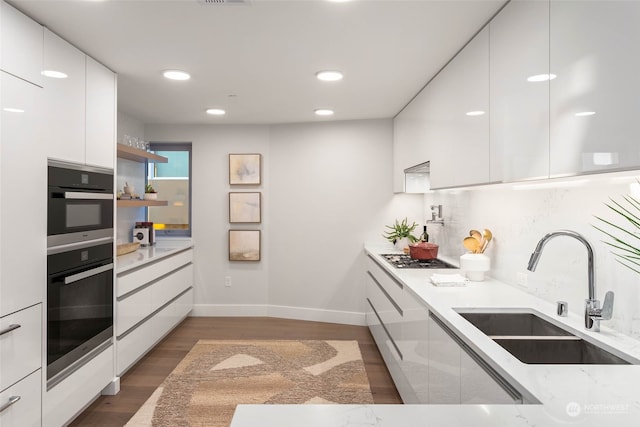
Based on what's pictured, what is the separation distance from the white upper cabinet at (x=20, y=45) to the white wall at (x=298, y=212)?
10.2 feet

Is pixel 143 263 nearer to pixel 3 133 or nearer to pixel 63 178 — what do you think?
pixel 63 178

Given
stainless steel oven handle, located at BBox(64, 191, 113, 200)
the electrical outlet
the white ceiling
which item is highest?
the white ceiling

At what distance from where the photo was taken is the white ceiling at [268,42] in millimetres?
2150

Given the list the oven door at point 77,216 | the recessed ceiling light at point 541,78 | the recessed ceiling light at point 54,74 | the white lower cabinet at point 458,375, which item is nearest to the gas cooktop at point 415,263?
the white lower cabinet at point 458,375

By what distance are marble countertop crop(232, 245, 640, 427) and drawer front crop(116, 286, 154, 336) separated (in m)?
2.57

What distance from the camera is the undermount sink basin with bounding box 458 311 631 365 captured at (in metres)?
1.60


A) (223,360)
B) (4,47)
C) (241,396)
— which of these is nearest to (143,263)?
(223,360)

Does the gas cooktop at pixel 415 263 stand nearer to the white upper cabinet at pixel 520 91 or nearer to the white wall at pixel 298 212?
the white upper cabinet at pixel 520 91

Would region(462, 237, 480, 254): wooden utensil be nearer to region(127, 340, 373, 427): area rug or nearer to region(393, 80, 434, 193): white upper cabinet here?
region(393, 80, 434, 193): white upper cabinet

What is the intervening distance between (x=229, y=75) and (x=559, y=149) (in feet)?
8.02

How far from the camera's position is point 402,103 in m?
4.20

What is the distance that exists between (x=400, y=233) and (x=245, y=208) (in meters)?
1.98

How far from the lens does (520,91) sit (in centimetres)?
189

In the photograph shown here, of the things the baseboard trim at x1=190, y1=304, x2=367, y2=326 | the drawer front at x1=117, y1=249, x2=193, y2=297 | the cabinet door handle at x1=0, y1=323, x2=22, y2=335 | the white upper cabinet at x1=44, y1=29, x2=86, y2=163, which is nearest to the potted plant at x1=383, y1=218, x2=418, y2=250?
the baseboard trim at x1=190, y1=304, x2=367, y2=326
